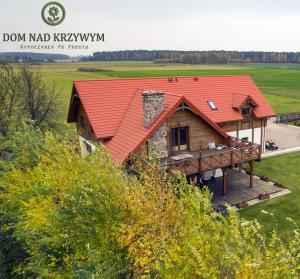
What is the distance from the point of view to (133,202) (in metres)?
10.8

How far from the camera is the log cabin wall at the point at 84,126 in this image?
25370mm

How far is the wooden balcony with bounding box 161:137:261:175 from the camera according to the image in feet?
66.0

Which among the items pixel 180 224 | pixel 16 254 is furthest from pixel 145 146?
pixel 180 224

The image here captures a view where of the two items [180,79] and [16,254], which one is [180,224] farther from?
[180,79]

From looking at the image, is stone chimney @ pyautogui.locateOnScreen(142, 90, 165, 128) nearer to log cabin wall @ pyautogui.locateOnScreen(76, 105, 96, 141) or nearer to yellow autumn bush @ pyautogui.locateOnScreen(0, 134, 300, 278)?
log cabin wall @ pyautogui.locateOnScreen(76, 105, 96, 141)

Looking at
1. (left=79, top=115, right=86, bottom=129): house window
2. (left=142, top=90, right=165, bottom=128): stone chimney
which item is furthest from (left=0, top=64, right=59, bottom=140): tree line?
(left=142, top=90, right=165, bottom=128): stone chimney

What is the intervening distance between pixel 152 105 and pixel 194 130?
156 inches

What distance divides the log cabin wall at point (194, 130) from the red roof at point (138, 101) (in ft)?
2.18

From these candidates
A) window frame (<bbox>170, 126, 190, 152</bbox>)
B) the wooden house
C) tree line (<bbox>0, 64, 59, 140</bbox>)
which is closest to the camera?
the wooden house

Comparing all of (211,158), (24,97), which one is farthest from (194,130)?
(24,97)

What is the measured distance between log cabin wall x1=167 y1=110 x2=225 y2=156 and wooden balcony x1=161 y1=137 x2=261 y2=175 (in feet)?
2.23

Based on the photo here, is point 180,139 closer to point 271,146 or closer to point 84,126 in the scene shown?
point 84,126

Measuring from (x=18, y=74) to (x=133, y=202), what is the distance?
32.3 metres

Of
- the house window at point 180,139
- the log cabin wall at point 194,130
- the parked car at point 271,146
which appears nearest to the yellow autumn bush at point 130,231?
the log cabin wall at point 194,130
